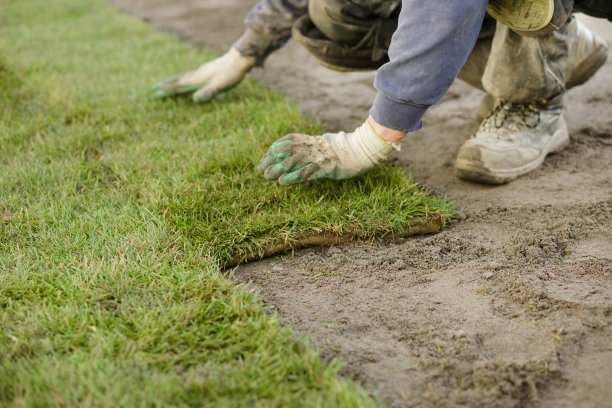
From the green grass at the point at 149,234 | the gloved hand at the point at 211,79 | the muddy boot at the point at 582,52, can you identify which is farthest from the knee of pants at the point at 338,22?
the muddy boot at the point at 582,52

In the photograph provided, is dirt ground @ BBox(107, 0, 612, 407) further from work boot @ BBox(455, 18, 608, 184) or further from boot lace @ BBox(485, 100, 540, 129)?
boot lace @ BBox(485, 100, 540, 129)

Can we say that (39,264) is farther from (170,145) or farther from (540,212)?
(540,212)

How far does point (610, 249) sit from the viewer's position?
4.96ft

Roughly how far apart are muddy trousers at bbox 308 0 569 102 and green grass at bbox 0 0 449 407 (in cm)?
46

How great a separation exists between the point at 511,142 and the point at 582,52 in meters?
0.58

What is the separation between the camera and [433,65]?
1428 millimetres

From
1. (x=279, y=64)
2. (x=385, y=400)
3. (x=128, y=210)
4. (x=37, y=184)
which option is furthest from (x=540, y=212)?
(x=279, y=64)

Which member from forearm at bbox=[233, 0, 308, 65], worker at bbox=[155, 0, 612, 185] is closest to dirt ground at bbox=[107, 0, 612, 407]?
worker at bbox=[155, 0, 612, 185]

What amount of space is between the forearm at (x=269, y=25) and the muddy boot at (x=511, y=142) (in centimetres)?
107

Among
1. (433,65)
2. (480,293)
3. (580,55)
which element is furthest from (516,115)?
(480,293)

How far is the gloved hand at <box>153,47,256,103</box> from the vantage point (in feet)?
8.48

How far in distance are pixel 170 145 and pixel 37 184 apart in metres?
0.53

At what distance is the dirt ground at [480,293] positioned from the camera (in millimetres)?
1107

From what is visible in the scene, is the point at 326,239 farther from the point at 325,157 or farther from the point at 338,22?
the point at 338,22
